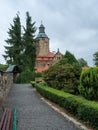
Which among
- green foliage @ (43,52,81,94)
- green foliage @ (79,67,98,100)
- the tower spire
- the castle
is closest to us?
green foliage @ (79,67,98,100)

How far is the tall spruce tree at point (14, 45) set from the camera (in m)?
62.1

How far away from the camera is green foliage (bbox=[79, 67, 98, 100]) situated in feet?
60.3

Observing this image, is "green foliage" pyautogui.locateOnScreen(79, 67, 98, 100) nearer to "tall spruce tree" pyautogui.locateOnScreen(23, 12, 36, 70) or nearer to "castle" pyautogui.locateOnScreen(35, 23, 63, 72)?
"tall spruce tree" pyautogui.locateOnScreen(23, 12, 36, 70)

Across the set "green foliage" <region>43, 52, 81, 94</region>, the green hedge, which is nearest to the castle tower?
"green foliage" <region>43, 52, 81, 94</region>

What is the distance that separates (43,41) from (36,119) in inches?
3513

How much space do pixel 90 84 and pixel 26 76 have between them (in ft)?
137

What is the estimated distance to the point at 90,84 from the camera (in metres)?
18.5

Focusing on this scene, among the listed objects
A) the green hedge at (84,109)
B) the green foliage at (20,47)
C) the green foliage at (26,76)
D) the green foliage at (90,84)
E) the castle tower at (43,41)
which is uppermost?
the castle tower at (43,41)

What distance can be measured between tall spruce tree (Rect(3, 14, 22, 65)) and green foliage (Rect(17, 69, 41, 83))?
12.8 ft

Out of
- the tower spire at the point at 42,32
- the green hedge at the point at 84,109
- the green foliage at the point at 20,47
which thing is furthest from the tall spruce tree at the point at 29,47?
the green hedge at the point at 84,109

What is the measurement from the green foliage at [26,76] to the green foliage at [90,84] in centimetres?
4027

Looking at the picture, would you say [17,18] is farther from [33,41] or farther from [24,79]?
[24,79]

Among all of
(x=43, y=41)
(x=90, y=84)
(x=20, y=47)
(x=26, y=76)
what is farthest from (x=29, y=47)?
(x=90, y=84)

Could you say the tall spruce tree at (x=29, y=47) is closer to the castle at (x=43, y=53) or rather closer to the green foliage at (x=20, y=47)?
the green foliage at (x=20, y=47)
